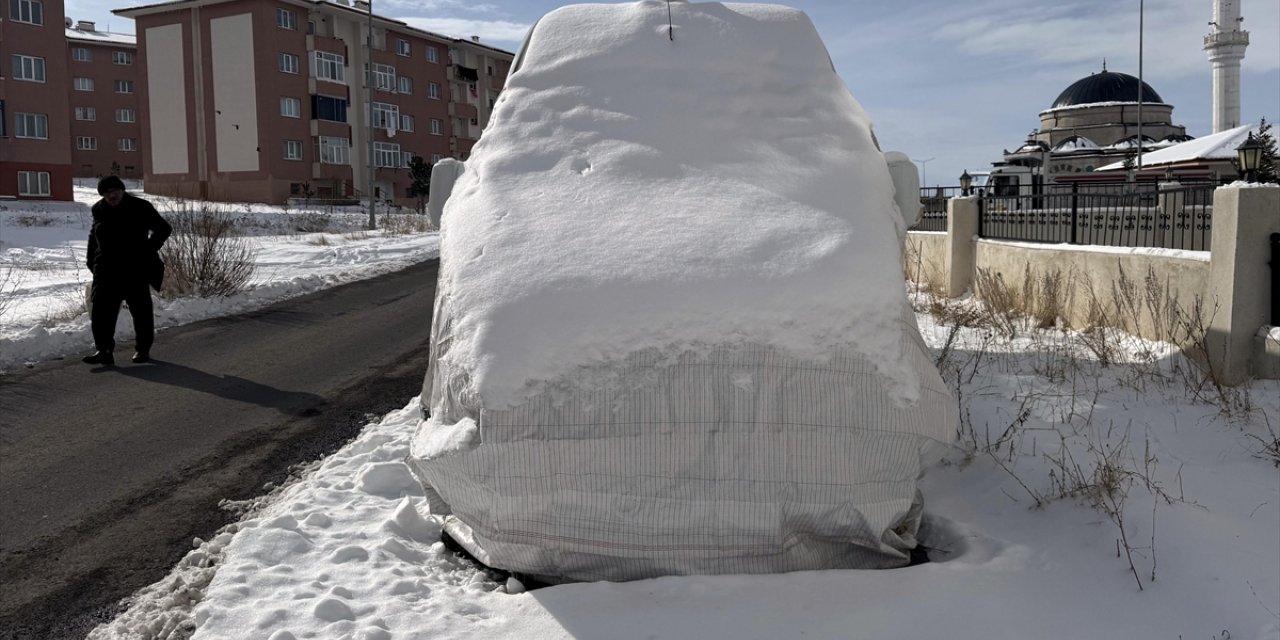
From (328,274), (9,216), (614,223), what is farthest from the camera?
(9,216)

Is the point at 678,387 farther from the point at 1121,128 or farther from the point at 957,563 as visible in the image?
the point at 1121,128

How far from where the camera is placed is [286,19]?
57.9 metres

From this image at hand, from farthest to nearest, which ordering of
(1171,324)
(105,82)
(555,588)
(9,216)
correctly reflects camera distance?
(105,82) → (9,216) → (1171,324) → (555,588)

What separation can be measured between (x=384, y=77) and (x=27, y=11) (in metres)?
22.9

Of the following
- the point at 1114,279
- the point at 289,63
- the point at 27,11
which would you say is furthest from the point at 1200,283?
the point at 289,63

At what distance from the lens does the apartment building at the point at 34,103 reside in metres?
44.6

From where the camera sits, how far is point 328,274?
56.2ft

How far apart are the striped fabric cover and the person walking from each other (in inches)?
271

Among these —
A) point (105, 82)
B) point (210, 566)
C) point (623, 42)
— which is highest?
point (105, 82)

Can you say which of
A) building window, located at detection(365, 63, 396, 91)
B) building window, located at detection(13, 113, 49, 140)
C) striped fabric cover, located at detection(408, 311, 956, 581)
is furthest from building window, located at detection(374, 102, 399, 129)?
striped fabric cover, located at detection(408, 311, 956, 581)

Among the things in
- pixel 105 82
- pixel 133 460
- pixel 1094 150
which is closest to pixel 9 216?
pixel 133 460

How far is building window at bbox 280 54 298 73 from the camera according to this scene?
57594 mm

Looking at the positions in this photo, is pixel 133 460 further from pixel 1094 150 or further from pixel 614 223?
pixel 1094 150

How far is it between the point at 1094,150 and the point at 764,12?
6679 cm
